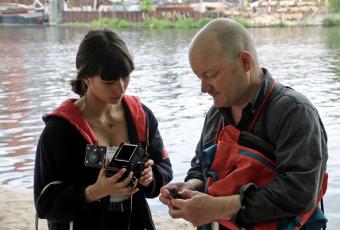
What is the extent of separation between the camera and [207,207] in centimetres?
153

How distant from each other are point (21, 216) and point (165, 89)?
6.58 meters

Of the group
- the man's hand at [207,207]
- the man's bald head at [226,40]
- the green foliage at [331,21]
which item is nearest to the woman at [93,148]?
the man's hand at [207,207]

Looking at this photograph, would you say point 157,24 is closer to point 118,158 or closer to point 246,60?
point 118,158

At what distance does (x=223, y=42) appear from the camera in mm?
1574

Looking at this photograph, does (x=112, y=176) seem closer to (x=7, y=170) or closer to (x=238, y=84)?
(x=238, y=84)

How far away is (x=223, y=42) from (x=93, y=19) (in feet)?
113

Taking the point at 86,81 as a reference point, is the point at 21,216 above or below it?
below

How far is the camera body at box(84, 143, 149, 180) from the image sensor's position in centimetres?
177

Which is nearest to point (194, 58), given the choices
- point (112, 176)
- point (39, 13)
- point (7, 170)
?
point (112, 176)

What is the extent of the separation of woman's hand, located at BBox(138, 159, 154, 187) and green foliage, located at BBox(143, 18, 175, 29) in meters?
29.8

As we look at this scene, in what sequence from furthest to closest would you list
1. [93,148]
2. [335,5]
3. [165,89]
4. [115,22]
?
[115,22] → [335,5] → [165,89] → [93,148]

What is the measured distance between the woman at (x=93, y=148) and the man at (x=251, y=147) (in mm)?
327

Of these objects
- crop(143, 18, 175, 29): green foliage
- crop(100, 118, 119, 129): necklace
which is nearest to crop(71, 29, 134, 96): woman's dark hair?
crop(100, 118, 119, 129): necklace

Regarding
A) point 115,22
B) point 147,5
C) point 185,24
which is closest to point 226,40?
point 185,24
